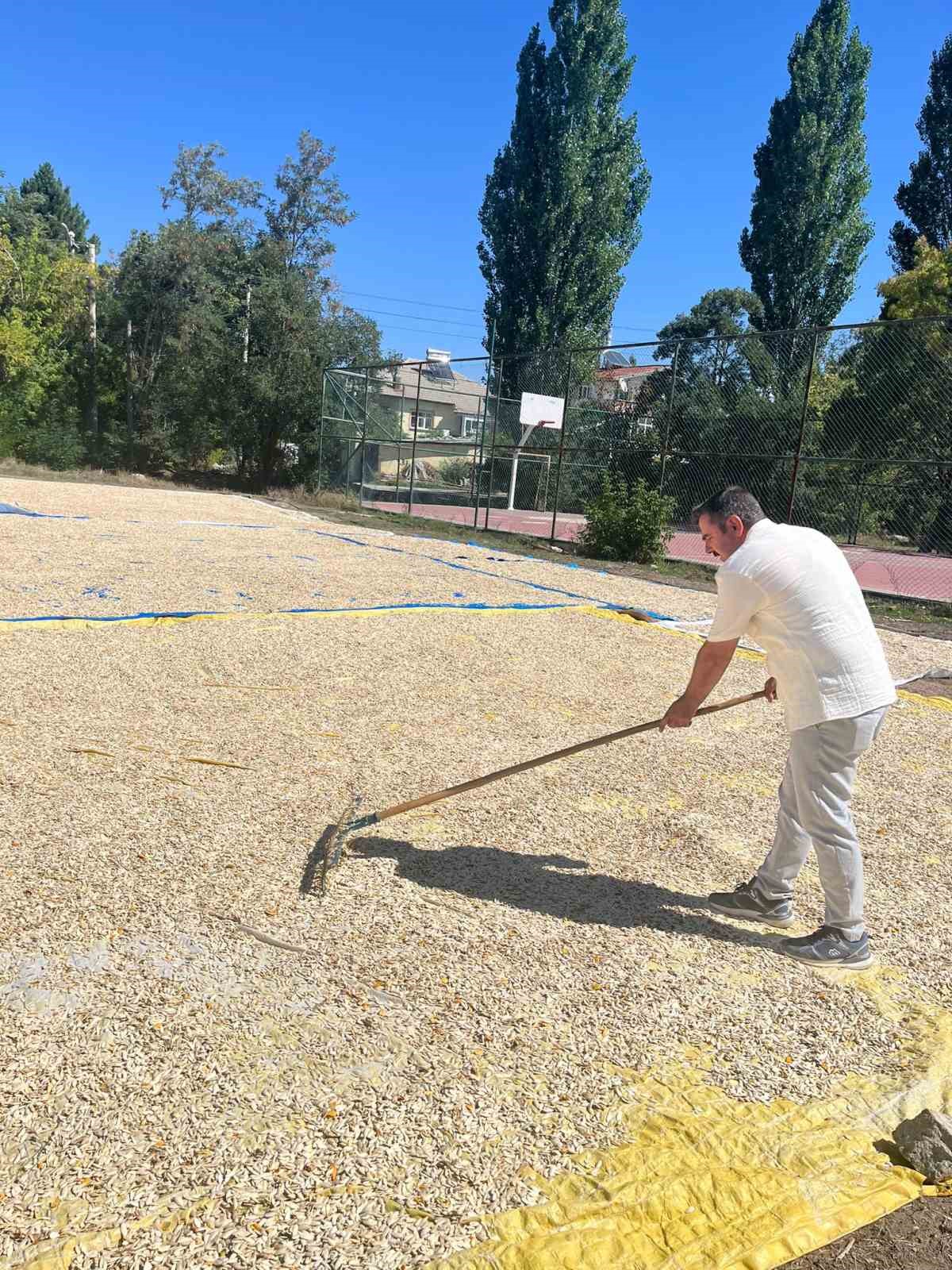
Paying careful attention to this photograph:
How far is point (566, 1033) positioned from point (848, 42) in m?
30.7

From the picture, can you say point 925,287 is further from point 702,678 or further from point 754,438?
point 702,678

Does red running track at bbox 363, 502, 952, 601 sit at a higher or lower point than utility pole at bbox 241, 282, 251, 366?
lower

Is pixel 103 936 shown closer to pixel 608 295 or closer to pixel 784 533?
pixel 784 533

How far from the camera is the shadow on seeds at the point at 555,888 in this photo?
10.5ft

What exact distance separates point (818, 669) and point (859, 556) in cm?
1416

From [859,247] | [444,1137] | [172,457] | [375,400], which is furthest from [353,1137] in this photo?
[859,247]

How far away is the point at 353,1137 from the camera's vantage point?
2109mm

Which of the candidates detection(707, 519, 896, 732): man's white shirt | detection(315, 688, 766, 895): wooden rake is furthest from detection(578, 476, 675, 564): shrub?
detection(707, 519, 896, 732): man's white shirt

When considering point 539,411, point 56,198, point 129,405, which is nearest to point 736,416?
point 539,411

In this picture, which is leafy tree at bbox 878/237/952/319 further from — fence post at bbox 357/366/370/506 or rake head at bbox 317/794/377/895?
rake head at bbox 317/794/377/895

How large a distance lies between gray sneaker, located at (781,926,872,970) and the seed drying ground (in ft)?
0.33

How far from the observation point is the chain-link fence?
14.2 meters

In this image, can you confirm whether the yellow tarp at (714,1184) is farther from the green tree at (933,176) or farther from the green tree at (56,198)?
the green tree at (56,198)

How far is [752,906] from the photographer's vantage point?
3.24 meters
